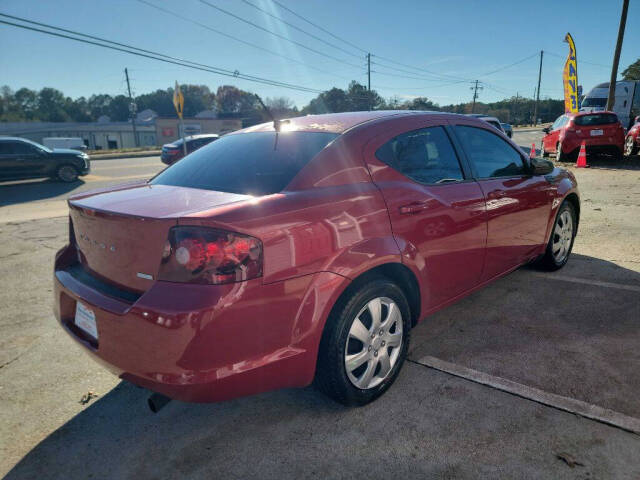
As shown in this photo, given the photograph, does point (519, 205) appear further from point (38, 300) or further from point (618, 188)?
point (618, 188)

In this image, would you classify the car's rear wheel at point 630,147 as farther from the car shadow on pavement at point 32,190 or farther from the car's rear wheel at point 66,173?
the car's rear wheel at point 66,173

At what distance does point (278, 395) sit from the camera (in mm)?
2506

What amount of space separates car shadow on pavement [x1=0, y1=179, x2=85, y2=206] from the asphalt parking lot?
8992mm

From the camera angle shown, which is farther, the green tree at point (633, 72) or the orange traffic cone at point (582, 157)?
the green tree at point (633, 72)

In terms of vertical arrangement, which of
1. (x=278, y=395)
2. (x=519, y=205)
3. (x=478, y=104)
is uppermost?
(x=478, y=104)

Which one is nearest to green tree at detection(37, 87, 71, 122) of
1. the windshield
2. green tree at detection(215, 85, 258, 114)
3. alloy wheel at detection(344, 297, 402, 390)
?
green tree at detection(215, 85, 258, 114)

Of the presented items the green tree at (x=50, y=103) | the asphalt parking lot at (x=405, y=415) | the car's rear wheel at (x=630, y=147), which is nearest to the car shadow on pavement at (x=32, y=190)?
the asphalt parking lot at (x=405, y=415)

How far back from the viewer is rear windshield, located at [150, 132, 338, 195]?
219 centimetres

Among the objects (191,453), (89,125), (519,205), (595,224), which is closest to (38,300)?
(191,453)

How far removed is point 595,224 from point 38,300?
23.2ft

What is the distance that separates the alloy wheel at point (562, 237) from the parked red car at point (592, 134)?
9.89 meters

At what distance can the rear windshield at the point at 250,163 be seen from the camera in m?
2.19

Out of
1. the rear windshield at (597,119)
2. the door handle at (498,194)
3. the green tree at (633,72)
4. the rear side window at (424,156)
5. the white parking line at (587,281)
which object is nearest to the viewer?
the rear side window at (424,156)

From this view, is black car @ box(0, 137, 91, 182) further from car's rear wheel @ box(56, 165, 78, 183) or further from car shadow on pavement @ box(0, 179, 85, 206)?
car shadow on pavement @ box(0, 179, 85, 206)
